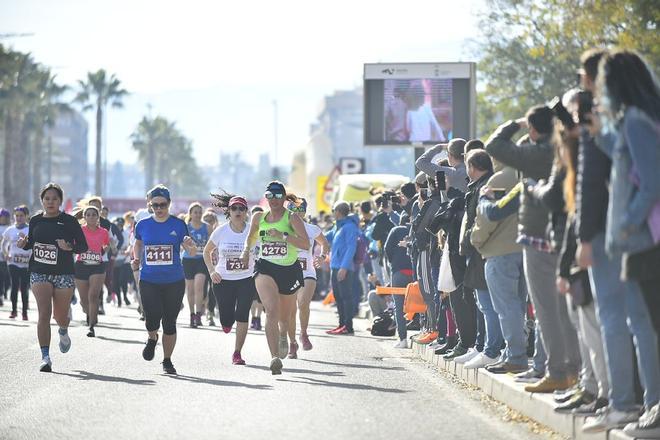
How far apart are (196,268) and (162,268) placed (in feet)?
28.5

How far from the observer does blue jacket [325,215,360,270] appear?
20.0 meters

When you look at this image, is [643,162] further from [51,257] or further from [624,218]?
[51,257]

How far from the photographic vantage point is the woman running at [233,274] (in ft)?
48.3

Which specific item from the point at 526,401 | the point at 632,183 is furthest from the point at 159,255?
the point at 632,183

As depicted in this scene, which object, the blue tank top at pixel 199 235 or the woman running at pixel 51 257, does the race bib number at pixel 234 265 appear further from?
the blue tank top at pixel 199 235

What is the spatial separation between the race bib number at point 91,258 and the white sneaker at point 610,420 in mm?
12761

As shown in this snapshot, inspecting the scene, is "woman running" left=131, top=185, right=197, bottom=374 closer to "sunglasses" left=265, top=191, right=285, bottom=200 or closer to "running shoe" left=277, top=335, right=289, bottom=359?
"sunglasses" left=265, top=191, right=285, bottom=200

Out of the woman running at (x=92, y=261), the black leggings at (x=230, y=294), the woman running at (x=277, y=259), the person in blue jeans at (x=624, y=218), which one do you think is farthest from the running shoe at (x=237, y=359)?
the person in blue jeans at (x=624, y=218)

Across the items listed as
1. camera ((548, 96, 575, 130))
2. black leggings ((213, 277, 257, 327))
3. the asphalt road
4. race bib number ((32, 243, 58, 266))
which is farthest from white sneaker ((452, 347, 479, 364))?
camera ((548, 96, 575, 130))

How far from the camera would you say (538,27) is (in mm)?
40250

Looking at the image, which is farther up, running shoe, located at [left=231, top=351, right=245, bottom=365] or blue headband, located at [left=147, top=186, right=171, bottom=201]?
blue headband, located at [left=147, top=186, right=171, bottom=201]

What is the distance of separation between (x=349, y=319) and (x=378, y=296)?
25.4 inches

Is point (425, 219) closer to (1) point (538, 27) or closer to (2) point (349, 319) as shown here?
(2) point (349, 319)

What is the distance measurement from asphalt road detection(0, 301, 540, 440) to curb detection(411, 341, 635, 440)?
0.54 feet
